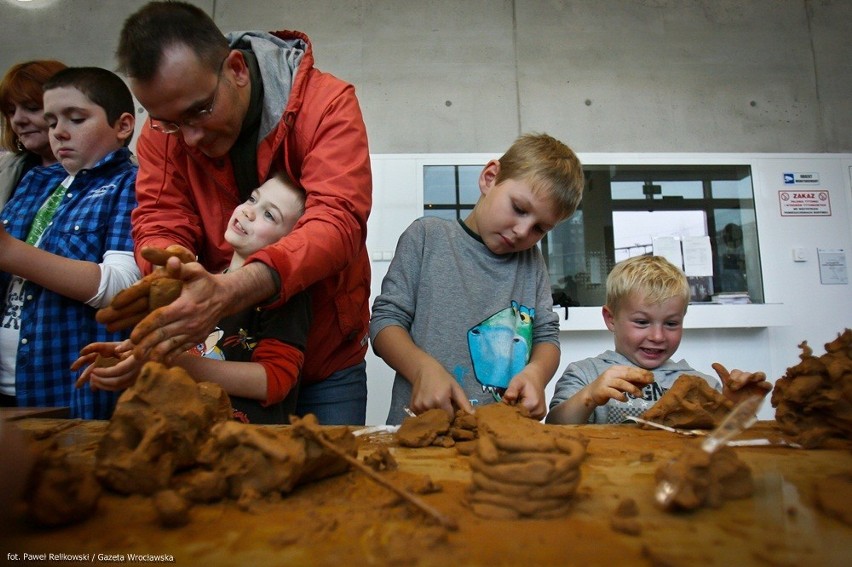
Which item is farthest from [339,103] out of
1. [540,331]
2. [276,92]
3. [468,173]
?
[468,173]

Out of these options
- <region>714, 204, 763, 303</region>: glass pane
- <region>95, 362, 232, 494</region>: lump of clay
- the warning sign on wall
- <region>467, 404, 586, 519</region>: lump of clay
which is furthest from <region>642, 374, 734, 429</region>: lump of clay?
the warning sign on wall

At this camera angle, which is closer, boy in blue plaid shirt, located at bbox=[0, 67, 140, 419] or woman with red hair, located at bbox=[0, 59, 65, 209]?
boy in blue plaid shirt, located at bbox=[0, 67, 140, 419]

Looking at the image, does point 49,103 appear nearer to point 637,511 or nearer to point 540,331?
point 540,331

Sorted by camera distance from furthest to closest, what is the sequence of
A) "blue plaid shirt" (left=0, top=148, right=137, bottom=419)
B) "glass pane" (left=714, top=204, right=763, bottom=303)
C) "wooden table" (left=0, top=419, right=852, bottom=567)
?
"glass pane" (left=714, top=204, right=763, bottom=303) → "blue plaid shirt" (left=0, top=148, right=137, bottom=419) → "wooden table" (left=0, top=419, right=852, bottom=567)

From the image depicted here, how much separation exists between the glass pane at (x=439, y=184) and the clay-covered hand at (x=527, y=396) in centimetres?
220

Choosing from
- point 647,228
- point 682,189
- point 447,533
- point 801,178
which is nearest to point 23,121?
point 447,533

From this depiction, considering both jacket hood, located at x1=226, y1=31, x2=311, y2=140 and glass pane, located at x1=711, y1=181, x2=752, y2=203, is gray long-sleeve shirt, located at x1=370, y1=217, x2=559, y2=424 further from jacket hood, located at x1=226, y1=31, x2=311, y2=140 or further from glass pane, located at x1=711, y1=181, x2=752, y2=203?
glass pane, located at x1=711, y1=181, x2=752, y2=203

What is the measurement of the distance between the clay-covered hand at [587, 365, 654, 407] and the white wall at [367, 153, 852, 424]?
198 centimetres

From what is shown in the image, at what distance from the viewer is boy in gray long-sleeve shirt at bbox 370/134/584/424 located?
1.57 m

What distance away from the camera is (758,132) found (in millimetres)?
3846

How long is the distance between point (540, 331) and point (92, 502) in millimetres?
1363

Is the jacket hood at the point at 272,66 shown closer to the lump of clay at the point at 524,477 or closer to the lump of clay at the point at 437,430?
the lump of clay at the point at 437,430

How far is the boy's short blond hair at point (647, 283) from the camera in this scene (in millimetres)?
1721

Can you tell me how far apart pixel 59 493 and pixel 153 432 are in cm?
13
